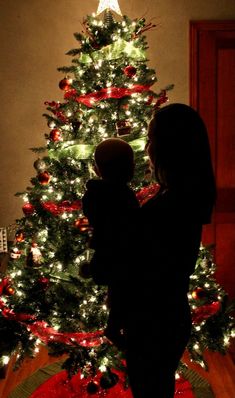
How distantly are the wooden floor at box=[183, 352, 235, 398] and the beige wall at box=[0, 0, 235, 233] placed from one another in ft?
5.77

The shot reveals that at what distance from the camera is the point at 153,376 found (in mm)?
1318

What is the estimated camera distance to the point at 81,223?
1827 millimetres

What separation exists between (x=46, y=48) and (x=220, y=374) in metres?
2.41

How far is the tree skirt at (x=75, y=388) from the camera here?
2.15 m

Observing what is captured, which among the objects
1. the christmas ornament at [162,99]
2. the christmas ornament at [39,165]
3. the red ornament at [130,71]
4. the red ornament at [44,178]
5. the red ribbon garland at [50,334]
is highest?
the red ornament at [130,71]

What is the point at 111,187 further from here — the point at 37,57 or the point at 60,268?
the point at 37,57

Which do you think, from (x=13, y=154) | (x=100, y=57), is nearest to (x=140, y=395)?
(x=100, y=57)

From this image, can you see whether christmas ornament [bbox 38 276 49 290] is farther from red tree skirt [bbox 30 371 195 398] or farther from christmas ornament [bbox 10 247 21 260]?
red tree skirt [bbox 30 371 195 398]

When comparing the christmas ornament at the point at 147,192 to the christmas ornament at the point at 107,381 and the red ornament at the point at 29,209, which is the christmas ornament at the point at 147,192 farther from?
the christmas ornament at the point at 107,381

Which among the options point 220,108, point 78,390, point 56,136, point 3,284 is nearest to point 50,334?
point 3,284

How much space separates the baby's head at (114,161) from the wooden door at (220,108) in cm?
176

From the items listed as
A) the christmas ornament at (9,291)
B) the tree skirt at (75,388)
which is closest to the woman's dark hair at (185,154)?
the christmas ornament at (9,291)

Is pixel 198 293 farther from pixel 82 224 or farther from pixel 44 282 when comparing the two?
pixel 44 282

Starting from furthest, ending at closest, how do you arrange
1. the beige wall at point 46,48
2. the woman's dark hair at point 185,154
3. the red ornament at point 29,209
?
the beige wall at point 46,48, the red ornament at point 29,209, the woman's dark hair at point 185,154
